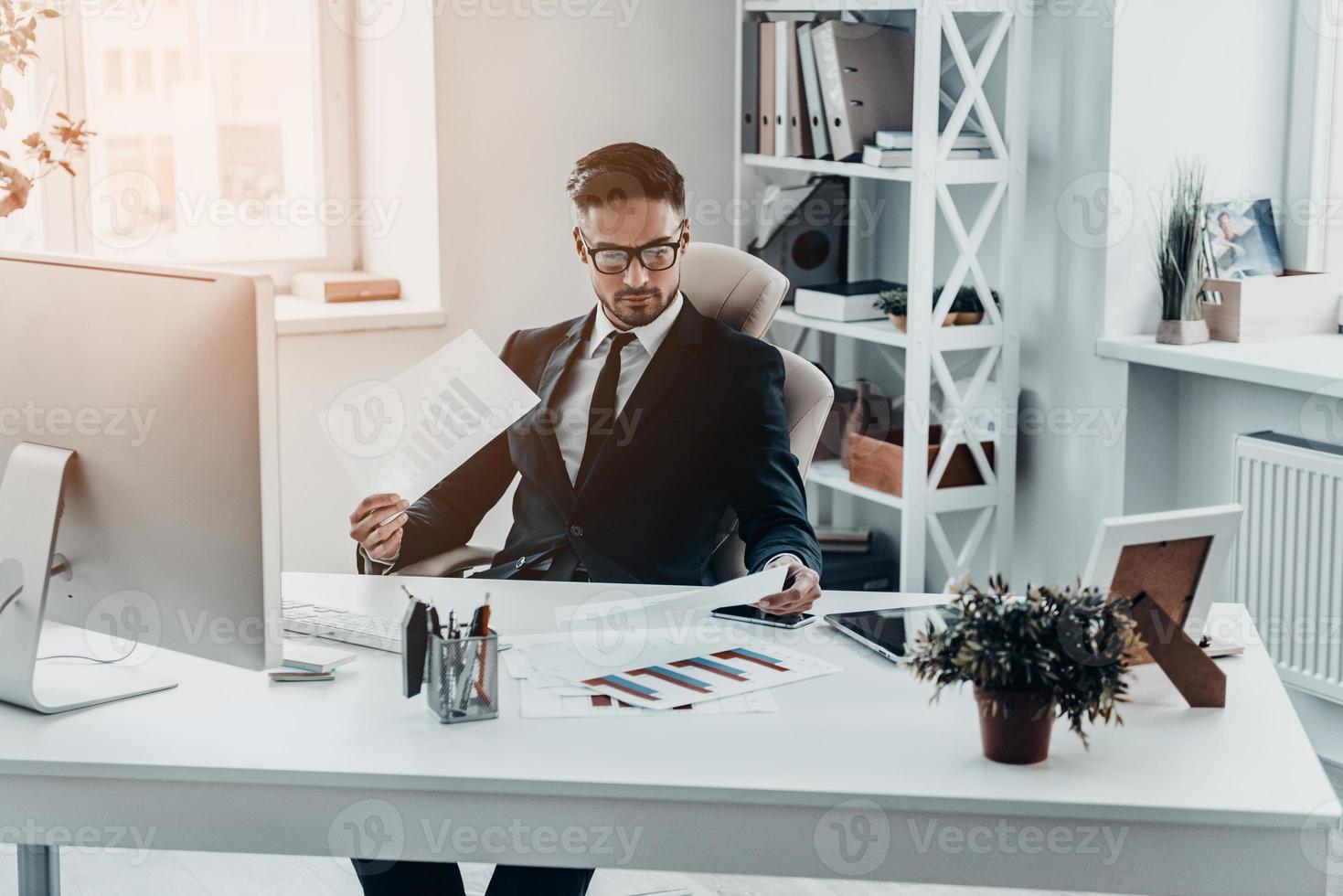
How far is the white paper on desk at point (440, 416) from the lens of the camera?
189 cm

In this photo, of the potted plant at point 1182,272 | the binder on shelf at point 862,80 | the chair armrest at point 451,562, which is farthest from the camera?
the binder on shelf at point 862,80

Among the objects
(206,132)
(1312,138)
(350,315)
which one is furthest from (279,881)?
(1312,138)

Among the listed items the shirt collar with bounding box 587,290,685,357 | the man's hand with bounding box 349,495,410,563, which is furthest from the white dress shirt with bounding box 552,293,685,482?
the man's hand with bounding box 349,495,410,563

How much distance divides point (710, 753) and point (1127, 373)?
208cm

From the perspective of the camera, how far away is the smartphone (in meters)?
1.85

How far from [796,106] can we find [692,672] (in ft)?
7.11

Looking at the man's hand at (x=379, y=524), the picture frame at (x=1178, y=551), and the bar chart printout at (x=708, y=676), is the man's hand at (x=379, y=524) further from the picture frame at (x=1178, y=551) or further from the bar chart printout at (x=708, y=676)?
the picture frame at (x=1178, y=551)

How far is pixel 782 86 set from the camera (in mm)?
3547

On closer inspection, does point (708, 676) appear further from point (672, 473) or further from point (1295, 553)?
Result: point (1295, 553)

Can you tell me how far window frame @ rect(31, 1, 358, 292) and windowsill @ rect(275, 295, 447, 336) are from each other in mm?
108

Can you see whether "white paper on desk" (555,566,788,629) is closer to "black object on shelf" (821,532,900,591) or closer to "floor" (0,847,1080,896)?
"floor" (0,847,1080,896)

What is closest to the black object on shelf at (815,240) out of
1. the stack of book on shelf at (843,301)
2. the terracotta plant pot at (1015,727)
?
the stack of book on shelf at (843,301)

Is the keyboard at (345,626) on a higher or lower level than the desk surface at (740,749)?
higher

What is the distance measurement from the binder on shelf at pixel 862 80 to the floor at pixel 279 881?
1700 millimetres
